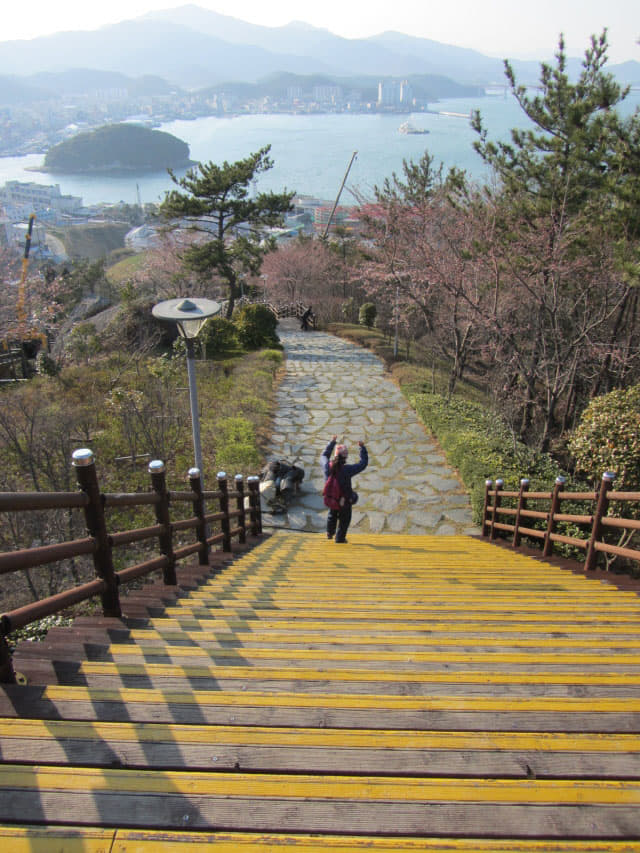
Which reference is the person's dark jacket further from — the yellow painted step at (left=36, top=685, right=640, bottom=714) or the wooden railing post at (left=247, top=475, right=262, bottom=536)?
the yellow painted step at (left=36, top=685, right=640, bottom=714)

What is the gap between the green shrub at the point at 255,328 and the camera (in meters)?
16.8

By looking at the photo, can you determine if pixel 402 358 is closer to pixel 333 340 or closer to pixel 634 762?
pixel 333 340

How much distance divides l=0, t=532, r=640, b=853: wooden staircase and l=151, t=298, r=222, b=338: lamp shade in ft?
10.2

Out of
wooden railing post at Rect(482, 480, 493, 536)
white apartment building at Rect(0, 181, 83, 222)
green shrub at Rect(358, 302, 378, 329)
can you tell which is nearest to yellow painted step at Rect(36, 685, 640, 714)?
wooden railing post at Rect(482, 480, 493, 536)

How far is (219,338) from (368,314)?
25.0 feet

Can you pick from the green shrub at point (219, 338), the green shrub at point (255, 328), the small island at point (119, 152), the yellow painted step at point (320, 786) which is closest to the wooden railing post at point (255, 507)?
the yellow painted step at point (320, 786)

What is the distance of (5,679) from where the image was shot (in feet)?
6.22

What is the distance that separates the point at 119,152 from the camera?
107 meters

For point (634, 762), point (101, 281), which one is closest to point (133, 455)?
point (634, 762)

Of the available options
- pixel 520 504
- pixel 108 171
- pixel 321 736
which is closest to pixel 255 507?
pixel 520 504

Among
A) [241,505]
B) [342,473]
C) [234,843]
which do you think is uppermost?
[234,843]

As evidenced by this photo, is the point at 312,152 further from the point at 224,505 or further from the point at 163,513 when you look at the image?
the point at 163,513

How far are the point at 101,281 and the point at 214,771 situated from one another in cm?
3741

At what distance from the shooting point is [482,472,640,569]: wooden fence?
397 cm
